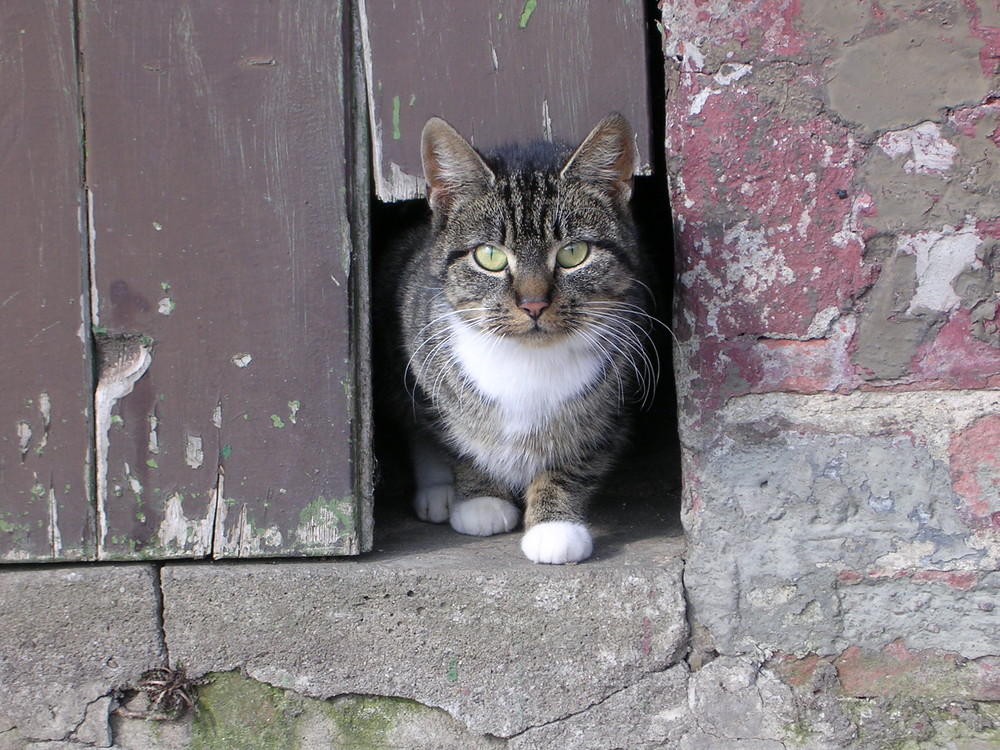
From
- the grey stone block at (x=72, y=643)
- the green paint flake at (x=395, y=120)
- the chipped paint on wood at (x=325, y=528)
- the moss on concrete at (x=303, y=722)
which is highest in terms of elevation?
the green paint flake at (x=395, y=120)

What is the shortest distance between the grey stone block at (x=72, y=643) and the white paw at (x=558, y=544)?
36.7 inches

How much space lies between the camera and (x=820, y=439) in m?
2.06

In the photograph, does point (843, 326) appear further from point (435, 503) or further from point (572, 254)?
point (435, 503)

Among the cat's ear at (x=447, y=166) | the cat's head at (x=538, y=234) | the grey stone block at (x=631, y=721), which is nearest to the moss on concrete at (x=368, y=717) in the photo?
the grey stone block at (x=631, y=721)

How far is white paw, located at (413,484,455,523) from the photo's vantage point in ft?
9.05

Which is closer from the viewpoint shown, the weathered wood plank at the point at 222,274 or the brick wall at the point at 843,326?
the brick wall at the point at 843,326

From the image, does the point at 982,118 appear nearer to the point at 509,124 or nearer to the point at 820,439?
the point at 820,439

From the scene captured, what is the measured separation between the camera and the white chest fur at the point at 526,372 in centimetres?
238

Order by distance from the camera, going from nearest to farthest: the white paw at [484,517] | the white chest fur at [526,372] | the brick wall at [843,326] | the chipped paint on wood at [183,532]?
the brick wall at [843,326] < the chipped paint on wood at [183,532] < the white chest fur at [526,372] < the white paw at [484,517]

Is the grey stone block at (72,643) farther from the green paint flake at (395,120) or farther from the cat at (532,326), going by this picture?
the green paint flake at (395,120)

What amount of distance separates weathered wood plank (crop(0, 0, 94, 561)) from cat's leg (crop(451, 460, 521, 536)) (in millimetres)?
984

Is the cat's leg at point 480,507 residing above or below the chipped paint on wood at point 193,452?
below

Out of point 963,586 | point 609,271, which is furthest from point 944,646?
point 609,271

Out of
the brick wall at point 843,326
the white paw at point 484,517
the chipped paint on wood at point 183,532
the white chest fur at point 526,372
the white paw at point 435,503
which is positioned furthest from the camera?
the white paw at point 435,503
